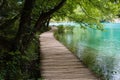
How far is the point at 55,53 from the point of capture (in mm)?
11016

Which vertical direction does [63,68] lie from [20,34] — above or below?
below

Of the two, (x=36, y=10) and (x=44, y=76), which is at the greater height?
(x=36, y=10)

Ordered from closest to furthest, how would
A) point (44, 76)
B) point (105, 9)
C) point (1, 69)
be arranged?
point (1, 69), point (44, 76), point (105, 9)

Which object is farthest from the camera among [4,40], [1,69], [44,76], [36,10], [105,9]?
[105,9]

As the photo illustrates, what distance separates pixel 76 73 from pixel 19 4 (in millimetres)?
3400

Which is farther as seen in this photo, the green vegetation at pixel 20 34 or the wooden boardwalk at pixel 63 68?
the wooden boardwalk at pixel 63 68

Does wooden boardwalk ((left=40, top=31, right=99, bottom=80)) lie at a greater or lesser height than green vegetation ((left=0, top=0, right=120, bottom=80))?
lesser

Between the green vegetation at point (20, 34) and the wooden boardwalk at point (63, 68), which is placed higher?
the green vegetation at point (20, 34)

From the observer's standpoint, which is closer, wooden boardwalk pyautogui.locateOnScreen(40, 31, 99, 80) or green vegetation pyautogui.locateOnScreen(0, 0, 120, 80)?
green vegetation pyautogui.locateOnScreen(0, 0, 120, 80)

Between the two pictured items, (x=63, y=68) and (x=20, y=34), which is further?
(x=63, y=68)

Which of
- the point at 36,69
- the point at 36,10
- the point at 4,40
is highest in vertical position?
the point at 36,10

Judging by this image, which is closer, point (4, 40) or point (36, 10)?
point (4, 40)

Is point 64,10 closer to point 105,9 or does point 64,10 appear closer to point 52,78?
point 105,9

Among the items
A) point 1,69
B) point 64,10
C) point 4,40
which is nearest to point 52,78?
point 1,69
